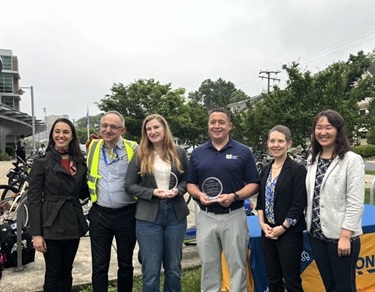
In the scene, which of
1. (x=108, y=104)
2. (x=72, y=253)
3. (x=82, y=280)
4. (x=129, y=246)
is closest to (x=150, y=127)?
(x=129, y=246)

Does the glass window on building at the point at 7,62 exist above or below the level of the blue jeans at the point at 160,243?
above

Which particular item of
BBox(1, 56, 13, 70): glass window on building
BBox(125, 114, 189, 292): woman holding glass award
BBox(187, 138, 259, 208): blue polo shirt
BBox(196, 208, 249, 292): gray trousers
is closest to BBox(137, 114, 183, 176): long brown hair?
BBox(125, 114, 189, 292): woman holding glass award

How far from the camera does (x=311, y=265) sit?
3.68 m

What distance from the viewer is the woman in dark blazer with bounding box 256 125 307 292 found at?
294 cm

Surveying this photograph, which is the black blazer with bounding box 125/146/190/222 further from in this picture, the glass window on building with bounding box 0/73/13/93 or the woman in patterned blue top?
the glass window on building with bounding box 0/73/13/93

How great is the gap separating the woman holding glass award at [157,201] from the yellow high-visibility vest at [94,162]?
0.21 meters

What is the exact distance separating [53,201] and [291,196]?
80.1 inches

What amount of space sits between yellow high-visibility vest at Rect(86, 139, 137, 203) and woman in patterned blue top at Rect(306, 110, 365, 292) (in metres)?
1.65

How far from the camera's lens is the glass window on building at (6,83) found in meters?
64.5

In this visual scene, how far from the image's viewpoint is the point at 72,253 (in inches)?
129

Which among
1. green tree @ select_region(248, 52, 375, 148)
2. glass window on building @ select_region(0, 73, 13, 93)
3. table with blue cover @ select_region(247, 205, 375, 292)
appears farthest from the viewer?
glass window on building @ select_region(0, 73, 13, 93)

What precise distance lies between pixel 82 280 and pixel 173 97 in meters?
25.2

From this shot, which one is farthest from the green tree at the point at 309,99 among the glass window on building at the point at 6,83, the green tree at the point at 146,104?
the glass window on building at the point at 6,83

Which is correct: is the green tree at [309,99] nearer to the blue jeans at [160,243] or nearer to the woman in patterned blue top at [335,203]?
the woman in patterned blue top at [335,203]
